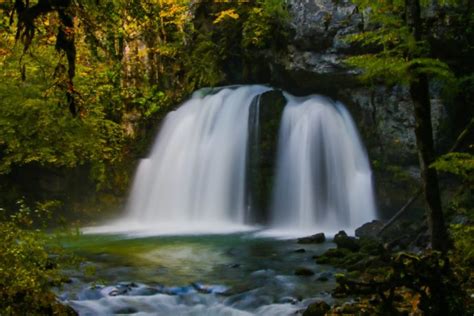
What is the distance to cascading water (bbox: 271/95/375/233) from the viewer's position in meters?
16.5

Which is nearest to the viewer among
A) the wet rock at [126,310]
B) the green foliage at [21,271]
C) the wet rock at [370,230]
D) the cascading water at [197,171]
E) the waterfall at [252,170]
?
the green foliage at [21,271]

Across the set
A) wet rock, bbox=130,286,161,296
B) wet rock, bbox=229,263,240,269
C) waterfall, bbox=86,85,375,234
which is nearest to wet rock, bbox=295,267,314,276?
wet rock, bbox=229,263,240,269

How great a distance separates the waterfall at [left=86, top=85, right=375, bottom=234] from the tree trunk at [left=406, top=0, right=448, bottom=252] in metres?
8.41

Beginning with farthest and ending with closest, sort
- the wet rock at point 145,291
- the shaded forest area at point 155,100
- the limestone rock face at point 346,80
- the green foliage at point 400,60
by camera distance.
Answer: the limestone rock face at point 346,80
the wet rock at point 145,291
the green foliage at point 400,60
the shaded forest area at point 155,100

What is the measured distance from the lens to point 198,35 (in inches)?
907

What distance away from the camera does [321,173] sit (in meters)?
17.1

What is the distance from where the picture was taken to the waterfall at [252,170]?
55.1 feet

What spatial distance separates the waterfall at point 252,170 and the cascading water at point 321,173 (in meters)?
0.03

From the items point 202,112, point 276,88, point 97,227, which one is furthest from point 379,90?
point 97,227

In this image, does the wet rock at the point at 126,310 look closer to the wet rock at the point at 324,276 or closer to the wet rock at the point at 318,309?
the wet rock at the point at 318,309

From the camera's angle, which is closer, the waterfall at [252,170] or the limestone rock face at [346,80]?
the limestone rock face at [346,80]

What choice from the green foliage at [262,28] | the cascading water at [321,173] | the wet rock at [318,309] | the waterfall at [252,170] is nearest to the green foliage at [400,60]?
the wet rock at [318,309]

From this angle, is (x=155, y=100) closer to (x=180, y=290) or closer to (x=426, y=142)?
(x=180, y=290)

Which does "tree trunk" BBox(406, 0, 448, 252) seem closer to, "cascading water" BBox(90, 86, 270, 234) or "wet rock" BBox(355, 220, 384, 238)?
"wet rock" BBox(355, 220, 384, 238)
